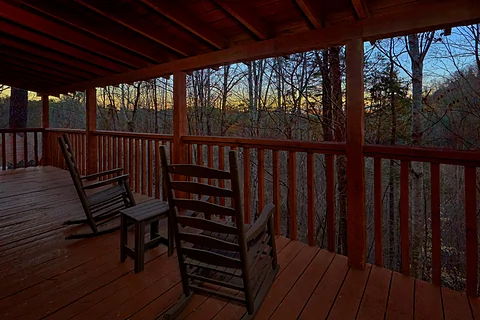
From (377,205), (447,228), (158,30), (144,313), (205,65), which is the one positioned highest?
(158,30)

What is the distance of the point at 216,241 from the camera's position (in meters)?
1.56

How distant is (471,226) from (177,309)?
1992 millimetres

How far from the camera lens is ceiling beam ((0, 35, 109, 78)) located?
11.7 ft

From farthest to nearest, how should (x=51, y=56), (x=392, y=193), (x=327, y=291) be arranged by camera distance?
(x=392, y=193) → (x=51, y=56) → (x=327, y=291)

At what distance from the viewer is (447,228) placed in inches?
207

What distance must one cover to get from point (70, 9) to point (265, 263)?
9.88 feet

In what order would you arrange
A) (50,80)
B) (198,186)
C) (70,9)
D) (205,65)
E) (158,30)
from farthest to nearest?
(50,80)
(205,65)
(158,30)
(70,9)
(198,186)

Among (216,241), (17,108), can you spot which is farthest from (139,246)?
(17,108)

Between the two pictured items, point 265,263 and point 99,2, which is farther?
point 99,2

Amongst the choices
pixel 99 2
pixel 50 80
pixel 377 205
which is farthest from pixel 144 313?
pixel 50 80

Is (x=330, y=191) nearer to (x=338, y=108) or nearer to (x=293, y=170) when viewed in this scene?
(x=293, y=170)

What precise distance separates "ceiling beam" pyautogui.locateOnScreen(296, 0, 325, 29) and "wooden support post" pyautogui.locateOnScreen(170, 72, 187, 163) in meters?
1.94

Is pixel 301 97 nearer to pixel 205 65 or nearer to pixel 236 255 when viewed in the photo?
pixel 205 65

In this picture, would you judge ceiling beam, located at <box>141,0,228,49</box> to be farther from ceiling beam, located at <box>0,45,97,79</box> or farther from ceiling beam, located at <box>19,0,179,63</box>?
ceiling beam, located at <box>0,45,97,79</box>
